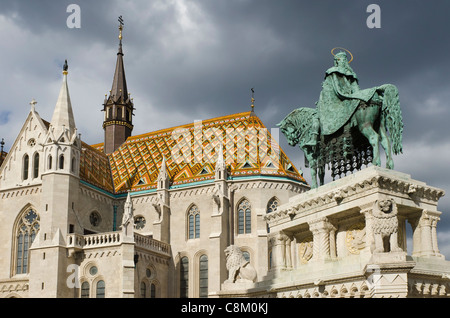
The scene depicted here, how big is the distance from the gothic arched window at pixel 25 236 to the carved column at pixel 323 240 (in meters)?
25.8

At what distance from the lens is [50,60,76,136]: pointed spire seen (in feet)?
125

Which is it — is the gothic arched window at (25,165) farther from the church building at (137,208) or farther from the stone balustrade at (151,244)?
the stone balustrade at (151,244)

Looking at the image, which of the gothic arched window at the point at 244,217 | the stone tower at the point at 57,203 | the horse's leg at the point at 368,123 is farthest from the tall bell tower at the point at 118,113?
the horse's leg at the point at 368,123

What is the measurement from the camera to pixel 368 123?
56.2 feet

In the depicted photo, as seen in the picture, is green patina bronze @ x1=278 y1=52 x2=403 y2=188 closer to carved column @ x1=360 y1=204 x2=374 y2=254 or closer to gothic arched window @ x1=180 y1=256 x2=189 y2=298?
carved column @ x1=360 y1=204 x2=374 y2=254

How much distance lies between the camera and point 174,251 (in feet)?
133

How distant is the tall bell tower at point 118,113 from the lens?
5128cm

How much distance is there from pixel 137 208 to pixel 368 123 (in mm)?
27601

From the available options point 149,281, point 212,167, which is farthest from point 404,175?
point 212,167

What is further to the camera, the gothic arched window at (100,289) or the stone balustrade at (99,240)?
the stone balustrade at (99,240)

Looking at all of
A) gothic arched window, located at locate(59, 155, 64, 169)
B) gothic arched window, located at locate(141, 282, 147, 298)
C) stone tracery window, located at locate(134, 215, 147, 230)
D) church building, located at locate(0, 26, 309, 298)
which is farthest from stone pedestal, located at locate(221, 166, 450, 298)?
stone tracery window, located at locate(134, 215, 147, 230)

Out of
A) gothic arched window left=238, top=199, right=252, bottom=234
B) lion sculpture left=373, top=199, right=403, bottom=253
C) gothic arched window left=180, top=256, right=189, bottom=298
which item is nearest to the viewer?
lion sculpture left=373, top=199, right=403, bottom=253

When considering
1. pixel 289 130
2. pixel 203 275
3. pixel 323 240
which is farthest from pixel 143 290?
pixel 323 240

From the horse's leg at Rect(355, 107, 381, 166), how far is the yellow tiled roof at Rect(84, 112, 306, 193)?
915 inches
